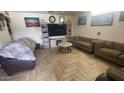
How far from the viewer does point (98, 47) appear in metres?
2.71

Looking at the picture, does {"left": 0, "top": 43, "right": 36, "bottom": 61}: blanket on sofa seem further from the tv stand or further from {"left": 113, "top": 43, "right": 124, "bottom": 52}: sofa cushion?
{"left": 113, "top": 43, "right": 124, "bottom": 52}: sofa cushion

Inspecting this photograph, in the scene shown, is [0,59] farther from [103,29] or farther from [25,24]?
[103,29]

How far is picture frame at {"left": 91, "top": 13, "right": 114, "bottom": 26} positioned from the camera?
2.71 metres

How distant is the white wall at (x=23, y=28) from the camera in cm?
349

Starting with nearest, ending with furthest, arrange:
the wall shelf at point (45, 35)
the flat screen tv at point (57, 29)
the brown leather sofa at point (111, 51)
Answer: the brown leather sofa at point (111, 51) → the wall shelf at point (45, 35) → the flat screen tv at point (57, 29)

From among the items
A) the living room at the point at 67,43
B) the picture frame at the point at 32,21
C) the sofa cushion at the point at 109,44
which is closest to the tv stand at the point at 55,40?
the living room at the point at 67,43

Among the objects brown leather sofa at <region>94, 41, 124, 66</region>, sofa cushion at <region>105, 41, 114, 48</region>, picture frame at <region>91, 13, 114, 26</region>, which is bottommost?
brown leather sofa at <region>94, 41, 124, 66</region>

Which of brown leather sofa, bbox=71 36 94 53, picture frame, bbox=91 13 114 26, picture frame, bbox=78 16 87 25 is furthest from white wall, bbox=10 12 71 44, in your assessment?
picture frame, bbox=91 13 114 26

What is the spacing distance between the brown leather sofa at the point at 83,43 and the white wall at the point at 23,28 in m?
1.40

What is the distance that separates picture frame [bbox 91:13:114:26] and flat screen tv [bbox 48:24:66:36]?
149 cm

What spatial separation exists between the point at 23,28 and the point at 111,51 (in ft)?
12.1

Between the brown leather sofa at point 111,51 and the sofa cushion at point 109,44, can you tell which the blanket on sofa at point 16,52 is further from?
the sofa cushion at point 109,44
